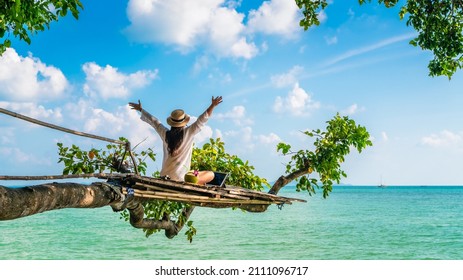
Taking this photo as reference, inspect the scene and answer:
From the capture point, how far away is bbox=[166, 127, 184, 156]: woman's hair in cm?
502

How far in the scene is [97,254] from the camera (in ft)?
66.5

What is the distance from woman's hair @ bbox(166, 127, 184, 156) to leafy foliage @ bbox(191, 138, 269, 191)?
4.18 feet

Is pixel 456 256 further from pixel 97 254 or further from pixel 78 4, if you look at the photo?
pixel 78 4

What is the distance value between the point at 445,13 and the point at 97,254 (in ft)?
57.3

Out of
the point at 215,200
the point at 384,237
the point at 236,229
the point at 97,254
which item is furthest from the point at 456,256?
the point at 215,200

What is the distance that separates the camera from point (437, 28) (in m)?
5.27

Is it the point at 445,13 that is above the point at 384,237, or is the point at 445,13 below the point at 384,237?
above

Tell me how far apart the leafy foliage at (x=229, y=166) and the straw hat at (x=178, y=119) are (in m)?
1.30

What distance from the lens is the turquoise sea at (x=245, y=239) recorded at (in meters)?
19.9

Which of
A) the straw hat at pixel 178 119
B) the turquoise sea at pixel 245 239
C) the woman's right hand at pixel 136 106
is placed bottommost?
the turquoise sea at pixel 245 239

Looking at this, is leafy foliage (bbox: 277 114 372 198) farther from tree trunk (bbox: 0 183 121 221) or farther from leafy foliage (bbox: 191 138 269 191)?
tree trunk (bbox: 0 183 121 221)

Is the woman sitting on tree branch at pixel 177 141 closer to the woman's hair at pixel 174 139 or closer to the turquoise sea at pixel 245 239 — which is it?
the woman's hair at pixel 174 139

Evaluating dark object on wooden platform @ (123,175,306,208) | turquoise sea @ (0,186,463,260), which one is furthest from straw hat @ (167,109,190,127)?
turquoise sea @ (0,186,463,260)

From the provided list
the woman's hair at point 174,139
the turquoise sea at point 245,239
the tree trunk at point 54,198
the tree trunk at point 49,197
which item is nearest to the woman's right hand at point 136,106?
the woman's hair at point 174,139
